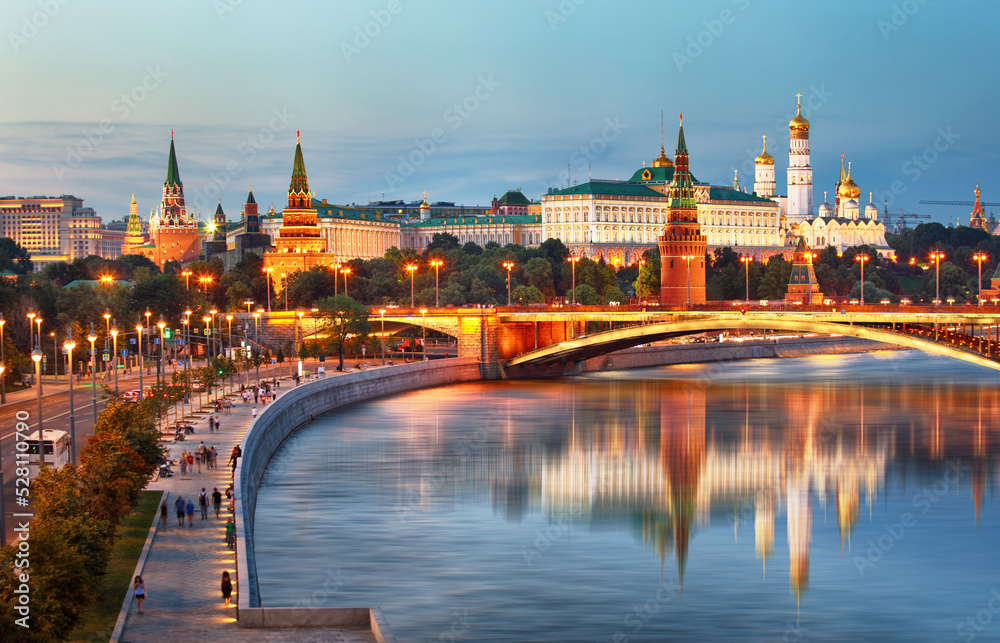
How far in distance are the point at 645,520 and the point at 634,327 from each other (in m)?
36.9

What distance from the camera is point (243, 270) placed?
5295 inches

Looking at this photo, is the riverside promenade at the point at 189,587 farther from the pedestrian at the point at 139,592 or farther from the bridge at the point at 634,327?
the bridge at the point at 634,327

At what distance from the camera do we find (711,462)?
4400 centimetres

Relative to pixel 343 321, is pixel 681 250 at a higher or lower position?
higher

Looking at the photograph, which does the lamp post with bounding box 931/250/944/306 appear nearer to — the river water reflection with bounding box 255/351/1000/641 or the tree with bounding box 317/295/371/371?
the river water reflection with bounding box 255/351/1000/641

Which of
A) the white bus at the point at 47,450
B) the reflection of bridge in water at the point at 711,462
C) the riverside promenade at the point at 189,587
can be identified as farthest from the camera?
the reflection of bridge in water at the point at 711,462

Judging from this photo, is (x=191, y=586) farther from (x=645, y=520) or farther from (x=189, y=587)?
(x=645, y=520)

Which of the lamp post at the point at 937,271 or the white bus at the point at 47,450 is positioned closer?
the white bus at the point at 47,450

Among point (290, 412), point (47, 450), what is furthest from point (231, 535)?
point (290, 412)

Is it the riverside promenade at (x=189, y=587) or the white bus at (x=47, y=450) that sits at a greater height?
the white bus at (x=47, y=450)

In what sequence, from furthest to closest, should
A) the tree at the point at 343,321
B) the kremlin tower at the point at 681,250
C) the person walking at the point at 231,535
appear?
the kremlin tower at the point at 681,250
the tree at the point at 343,321
the person walking at the point at 231,535

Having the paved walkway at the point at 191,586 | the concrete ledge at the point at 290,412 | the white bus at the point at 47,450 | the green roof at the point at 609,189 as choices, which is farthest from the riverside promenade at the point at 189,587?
the green roof at the point at 609,189

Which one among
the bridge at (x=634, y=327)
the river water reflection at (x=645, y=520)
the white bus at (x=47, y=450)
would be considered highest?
the bridge at (x=634, y=327)

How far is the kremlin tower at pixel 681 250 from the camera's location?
115 m
